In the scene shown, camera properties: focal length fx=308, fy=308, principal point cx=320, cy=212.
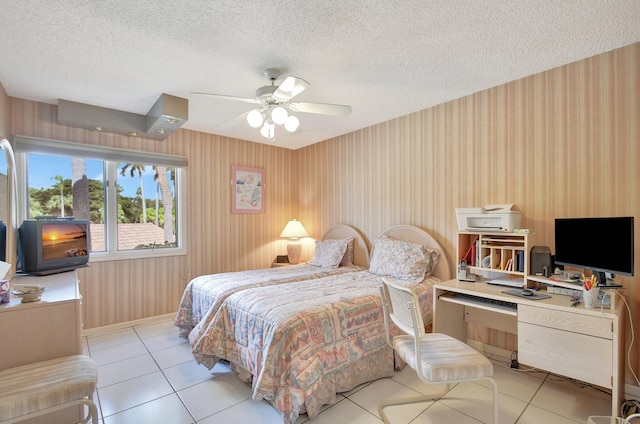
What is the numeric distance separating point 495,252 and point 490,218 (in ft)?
1.01

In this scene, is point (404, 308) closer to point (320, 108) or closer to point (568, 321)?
point (568, 321)

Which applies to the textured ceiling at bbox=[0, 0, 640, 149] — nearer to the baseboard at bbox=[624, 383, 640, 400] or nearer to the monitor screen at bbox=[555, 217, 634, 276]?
the monitor screen at bbox=[555, 217, 634, 276]

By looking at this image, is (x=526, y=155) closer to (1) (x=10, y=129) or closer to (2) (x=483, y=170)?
(2) (x=483, y=170)

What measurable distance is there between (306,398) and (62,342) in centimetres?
147

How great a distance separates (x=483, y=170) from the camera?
2.95 meters

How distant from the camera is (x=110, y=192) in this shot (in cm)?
359

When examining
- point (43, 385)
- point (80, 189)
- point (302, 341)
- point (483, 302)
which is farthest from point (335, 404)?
point (80, 189)

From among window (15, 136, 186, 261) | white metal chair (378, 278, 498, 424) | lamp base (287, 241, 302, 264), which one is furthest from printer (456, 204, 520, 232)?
window (15, 136, 186, 261)

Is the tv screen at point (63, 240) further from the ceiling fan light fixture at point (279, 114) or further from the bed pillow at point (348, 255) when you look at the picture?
the bed pillow at point (348, 255)

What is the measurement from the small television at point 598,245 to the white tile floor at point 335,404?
90 cm

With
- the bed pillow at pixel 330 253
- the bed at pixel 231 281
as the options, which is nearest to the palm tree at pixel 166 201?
the bed at pixel 231 281

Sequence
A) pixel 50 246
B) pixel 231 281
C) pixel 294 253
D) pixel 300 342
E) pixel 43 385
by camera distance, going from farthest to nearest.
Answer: pixel 294 253 → pixel 231 281 → pixel 50 246 → pixel 300 342 → pixel 43 385

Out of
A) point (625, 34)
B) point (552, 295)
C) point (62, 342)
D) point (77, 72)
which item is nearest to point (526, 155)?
point (625, 34)

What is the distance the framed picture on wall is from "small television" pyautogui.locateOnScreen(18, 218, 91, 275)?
1.95 metres
